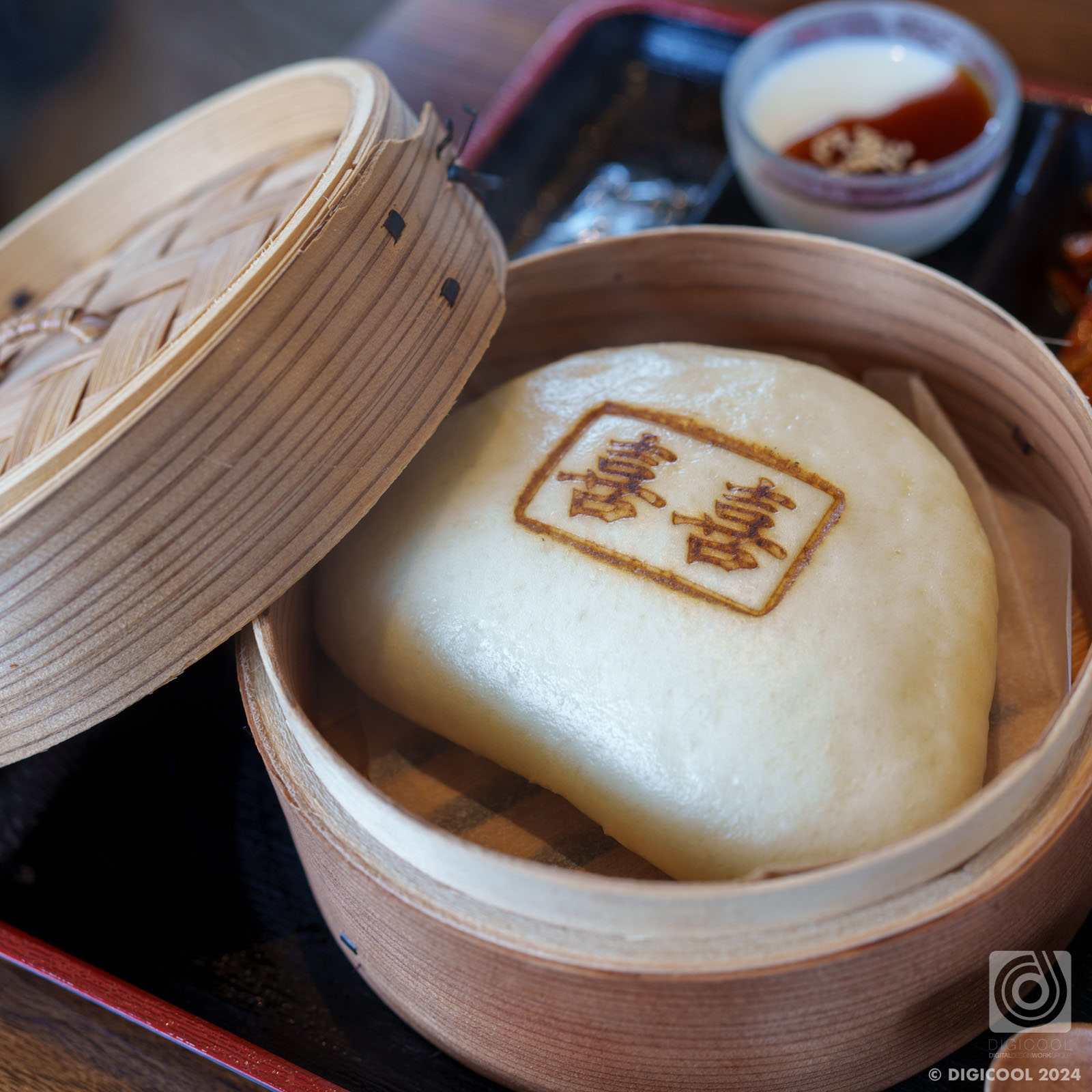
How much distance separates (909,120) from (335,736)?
148 cm

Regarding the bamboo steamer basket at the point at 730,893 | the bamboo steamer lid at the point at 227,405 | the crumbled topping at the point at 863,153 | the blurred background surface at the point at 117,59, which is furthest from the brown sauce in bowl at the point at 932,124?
the blurred background surface at the point at 117,59

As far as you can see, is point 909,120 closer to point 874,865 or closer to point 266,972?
point 874,865

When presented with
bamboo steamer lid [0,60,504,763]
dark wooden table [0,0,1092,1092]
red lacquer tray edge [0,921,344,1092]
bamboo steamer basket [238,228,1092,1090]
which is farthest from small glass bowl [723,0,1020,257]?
red lacquer tray edge [0,921,344,1092]

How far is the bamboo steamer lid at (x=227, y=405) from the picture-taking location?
30.9 inches

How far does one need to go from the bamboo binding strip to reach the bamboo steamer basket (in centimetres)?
28

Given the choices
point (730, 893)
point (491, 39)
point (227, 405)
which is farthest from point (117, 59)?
point (730, 893)

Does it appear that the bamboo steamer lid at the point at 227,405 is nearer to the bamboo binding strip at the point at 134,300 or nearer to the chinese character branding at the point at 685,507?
the bamboo binding strip at the point at 134,300

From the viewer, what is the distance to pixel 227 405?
0.80 m

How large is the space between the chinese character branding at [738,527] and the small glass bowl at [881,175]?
2.89 feet

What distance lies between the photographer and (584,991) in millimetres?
756

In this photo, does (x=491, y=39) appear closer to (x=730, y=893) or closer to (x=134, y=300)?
(x=134, y=300)

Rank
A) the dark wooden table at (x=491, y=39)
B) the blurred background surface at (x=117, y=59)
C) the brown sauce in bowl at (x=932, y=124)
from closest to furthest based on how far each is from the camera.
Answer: the brown sauce in bowl at (x=932, y=124)
the dark wooden table at (x=491, y=39)
the blurred background surface at (x=117, y=59)

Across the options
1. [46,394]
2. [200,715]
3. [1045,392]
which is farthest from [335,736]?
[1045,392]

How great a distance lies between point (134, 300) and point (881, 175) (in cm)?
123
